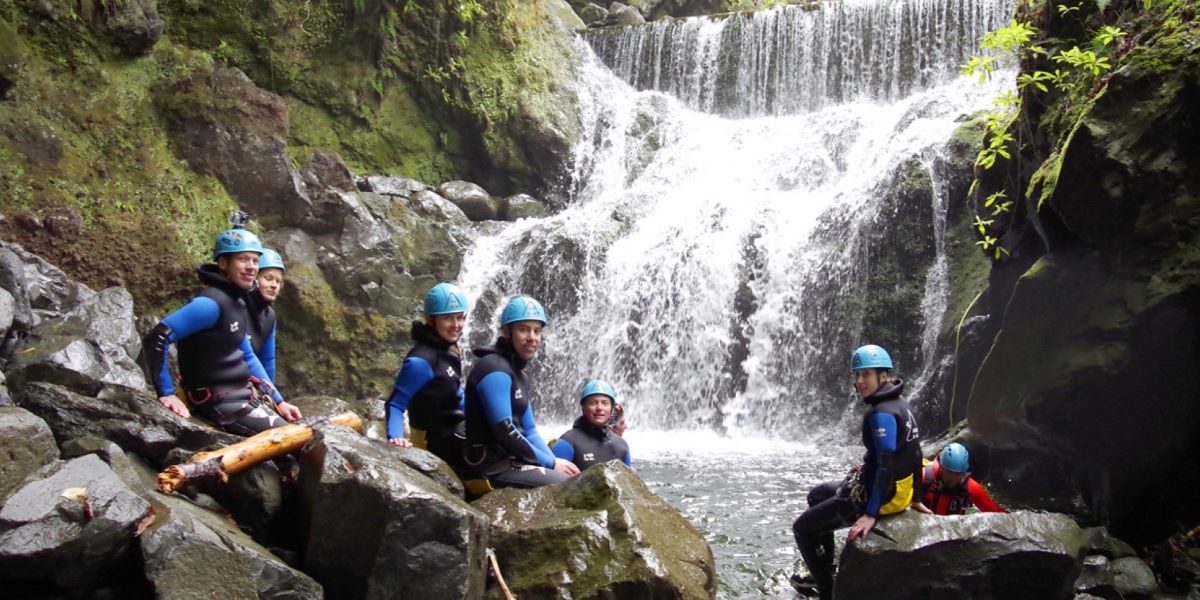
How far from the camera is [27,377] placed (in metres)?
6.50

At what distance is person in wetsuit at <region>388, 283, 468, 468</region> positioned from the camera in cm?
516

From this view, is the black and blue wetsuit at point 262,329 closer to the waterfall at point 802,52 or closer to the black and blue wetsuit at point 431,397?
the black and blue wetsuit at point 431,397

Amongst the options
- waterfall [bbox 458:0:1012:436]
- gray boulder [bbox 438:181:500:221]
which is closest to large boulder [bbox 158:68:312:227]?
waterfall [bbox 458:0:1012:436]

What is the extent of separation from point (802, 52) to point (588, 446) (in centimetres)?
1484

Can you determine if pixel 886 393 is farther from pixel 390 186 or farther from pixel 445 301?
pixel 390 186

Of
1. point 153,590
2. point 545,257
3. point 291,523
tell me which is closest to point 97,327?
point 291,523

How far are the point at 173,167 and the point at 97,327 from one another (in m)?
4.06

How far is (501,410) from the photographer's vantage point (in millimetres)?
5008

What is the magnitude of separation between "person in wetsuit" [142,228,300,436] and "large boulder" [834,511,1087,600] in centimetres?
358

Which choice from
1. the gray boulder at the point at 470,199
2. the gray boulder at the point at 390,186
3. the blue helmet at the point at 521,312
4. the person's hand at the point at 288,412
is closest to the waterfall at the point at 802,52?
the gray boulder at the point at 470,199

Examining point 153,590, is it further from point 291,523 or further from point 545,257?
point 545,257

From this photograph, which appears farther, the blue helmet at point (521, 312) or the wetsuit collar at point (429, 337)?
the wetsuit collar at point (429, 337)

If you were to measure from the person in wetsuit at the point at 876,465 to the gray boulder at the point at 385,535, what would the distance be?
2.38 m

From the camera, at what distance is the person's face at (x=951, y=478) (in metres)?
6.42
